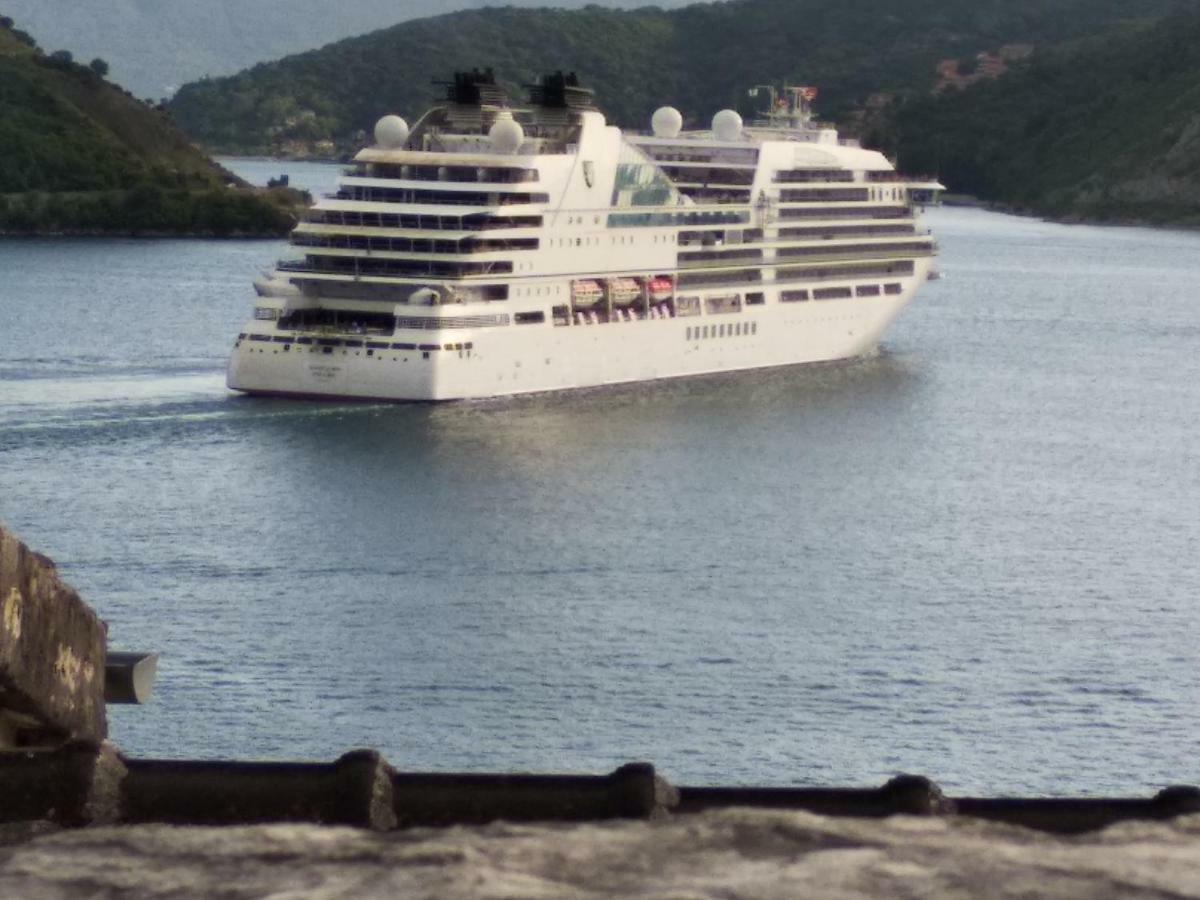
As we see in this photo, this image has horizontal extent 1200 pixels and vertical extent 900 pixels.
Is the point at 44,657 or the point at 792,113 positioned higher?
the point at 792,113

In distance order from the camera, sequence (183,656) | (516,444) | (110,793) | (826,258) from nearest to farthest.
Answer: (110,793) < (183,656) < (516,444) < (826,258)

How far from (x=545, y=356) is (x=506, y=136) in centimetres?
366

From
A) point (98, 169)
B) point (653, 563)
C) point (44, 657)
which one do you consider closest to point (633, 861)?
point (44, 657)

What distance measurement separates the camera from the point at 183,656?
18328 millimetres

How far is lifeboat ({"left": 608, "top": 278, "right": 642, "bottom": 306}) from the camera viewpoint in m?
38.3

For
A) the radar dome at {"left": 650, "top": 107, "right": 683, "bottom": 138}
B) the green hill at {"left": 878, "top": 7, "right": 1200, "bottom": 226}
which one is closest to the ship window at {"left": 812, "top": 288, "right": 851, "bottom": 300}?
the radar dome at {"left": 650, "top": 107, "right": 683, "bottom": 138}

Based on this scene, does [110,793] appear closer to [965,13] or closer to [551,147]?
[551,147]

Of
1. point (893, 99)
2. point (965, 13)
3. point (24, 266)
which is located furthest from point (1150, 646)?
point (965, 13)

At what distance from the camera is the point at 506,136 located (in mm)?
37312

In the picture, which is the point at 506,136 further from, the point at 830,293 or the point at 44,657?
the point at 44,657

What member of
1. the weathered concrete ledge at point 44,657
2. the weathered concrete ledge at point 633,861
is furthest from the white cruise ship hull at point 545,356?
the weathered concrete ledge at point 633,861

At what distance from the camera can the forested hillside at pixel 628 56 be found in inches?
5979

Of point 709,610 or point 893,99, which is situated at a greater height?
point 893,99

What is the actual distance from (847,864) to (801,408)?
110ft
